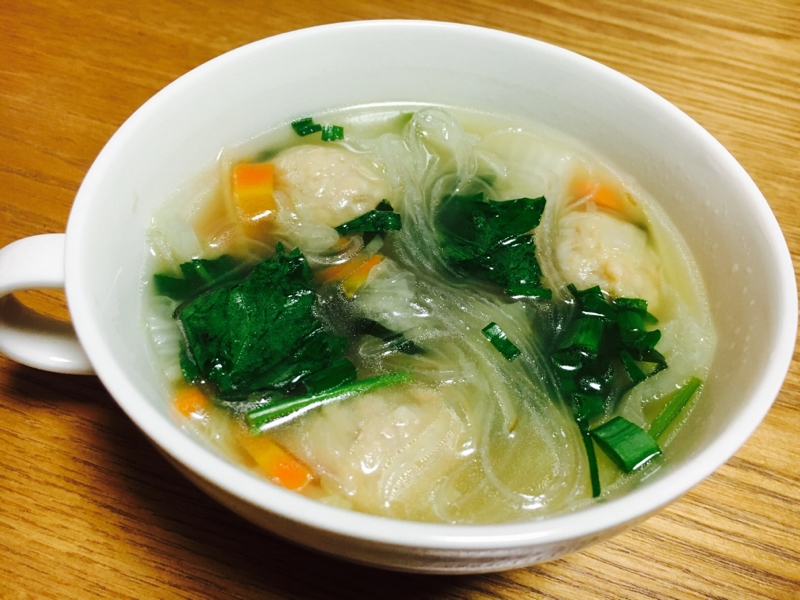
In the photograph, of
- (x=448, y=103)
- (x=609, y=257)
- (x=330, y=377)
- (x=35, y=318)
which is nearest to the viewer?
(x=35, y=318)

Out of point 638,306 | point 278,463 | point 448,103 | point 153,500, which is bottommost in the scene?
point 153,500

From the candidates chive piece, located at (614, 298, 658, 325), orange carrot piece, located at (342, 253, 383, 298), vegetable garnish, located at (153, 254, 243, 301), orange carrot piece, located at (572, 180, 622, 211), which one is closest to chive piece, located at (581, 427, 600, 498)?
chive piece, located at (614, 298, 658, 325)

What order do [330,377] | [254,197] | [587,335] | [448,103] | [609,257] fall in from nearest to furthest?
[330,377]
[587,335]
[609,257]
[254,197]
[448,103]

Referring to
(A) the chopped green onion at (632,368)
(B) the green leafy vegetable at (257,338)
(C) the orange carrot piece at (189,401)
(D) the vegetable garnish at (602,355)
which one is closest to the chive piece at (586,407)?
(D) the vegetable garnish at (602,355)

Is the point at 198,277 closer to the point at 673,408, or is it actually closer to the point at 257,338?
the point at 257,338

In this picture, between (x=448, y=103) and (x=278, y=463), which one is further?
(x=448, y=103)

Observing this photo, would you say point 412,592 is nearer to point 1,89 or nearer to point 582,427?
point 582,427

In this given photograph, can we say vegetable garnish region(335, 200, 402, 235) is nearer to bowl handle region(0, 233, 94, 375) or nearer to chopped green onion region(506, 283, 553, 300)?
chopped green onion region(506, 283, 553, 300)

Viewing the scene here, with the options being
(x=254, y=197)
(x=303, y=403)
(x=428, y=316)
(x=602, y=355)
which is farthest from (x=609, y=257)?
(x=254, y=197)
